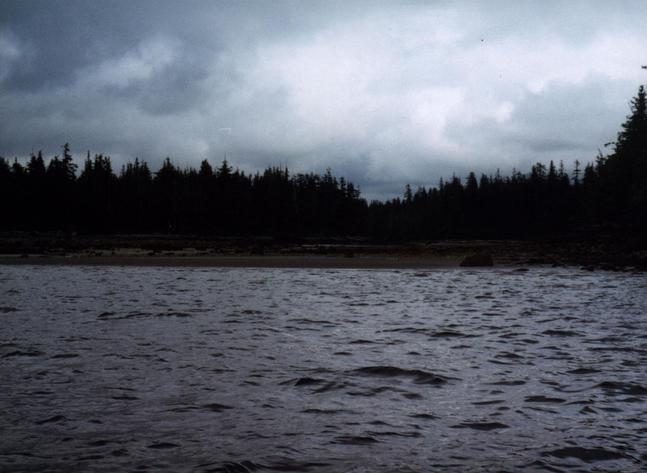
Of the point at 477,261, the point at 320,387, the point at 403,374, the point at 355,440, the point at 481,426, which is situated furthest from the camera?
the point at 477,261

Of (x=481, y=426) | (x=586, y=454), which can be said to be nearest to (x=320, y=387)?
(x=481, y=426)

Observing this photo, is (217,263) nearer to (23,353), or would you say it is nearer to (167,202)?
(23,353)

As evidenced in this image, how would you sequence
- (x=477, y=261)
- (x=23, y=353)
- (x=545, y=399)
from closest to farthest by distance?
(x=545, y=399), (x=23, y=353), (x=477, y=261)

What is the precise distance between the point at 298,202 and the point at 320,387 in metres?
114

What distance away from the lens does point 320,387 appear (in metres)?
7.70

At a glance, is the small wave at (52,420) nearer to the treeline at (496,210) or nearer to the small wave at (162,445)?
the small wave at (162,445)

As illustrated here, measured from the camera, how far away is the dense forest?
238 feet

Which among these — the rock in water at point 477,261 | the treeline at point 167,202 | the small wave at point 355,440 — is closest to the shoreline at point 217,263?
the rock in water at point 477,261

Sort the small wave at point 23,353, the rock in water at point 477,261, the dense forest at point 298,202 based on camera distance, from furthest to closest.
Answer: the dense forest at point 298,202 → the rock in water at point 477,261 → the small wave at point 23,353

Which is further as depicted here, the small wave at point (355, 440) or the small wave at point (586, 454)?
the small wave at point (355, 440)

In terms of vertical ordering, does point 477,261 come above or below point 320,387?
above

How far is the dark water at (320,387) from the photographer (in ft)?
17.1

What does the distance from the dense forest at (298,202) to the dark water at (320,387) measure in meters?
50.5

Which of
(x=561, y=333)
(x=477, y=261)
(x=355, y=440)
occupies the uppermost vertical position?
(x=477, y=261)
